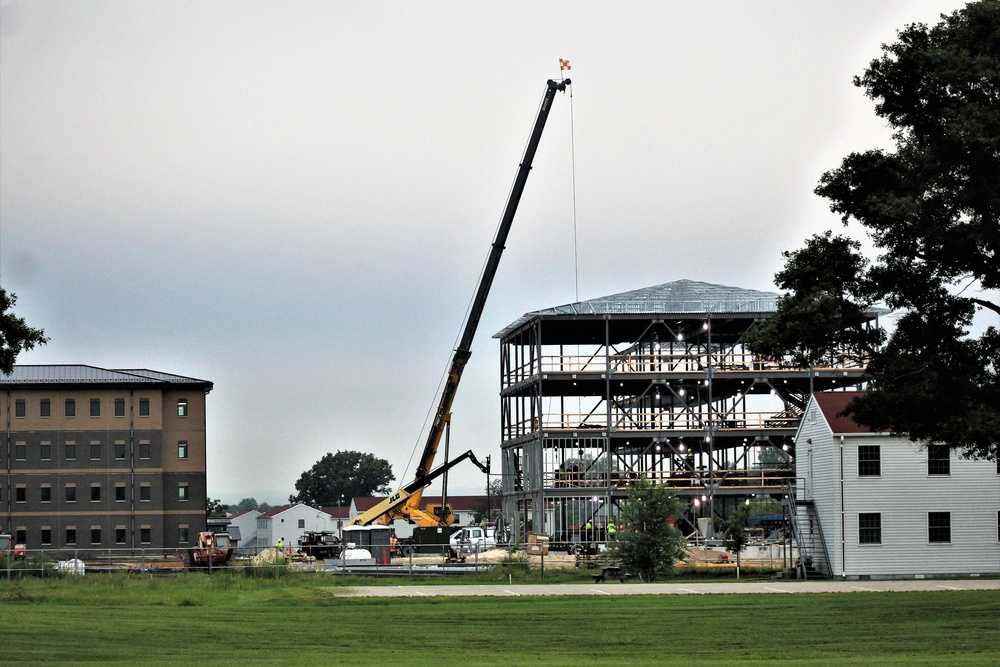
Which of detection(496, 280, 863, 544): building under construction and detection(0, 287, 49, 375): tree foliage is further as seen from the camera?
detection(496, 280, 863, 544): building under construction

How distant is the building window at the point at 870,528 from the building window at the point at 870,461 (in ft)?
4.87

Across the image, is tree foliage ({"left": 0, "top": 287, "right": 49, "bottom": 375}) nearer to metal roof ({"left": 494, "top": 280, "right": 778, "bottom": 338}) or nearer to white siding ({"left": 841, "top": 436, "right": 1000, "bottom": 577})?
white siding ({"left": 841, "top": 436, "right": 1000, "bottom": 577})

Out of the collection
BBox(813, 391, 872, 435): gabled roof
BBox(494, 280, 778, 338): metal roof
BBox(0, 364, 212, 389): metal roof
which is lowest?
BBox(813, 391, 872, 435): gabled roof

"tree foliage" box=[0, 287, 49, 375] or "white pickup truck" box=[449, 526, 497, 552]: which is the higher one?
"tree foliage" box=[0, 287, 49, 375]

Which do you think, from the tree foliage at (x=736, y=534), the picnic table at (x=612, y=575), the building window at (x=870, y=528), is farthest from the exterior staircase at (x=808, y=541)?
the picnic table at (x=612, y=575)

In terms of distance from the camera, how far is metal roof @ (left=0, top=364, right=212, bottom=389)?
97438mm

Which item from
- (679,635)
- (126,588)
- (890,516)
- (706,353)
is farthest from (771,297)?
(679,635)

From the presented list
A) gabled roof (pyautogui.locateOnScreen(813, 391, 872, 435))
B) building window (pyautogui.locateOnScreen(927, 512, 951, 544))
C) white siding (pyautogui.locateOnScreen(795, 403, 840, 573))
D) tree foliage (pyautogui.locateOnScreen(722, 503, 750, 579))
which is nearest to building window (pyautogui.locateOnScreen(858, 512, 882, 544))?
white siding (pyautogui.locateOnScreen(795, 403, 840, 573))

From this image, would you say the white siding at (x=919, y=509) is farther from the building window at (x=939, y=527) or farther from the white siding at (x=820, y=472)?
the white siding at (x=820, y=472)

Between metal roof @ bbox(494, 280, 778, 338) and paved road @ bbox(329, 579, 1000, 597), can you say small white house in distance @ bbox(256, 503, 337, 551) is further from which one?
paved road @ bbox(329, 579, 1000, 597)

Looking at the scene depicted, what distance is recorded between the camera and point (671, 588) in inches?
1689

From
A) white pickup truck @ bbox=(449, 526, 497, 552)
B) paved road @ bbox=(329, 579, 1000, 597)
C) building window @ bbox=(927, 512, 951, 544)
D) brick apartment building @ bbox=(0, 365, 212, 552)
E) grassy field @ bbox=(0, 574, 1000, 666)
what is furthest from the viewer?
brick apartment building @ bbox=(0, 365, 212, 552)

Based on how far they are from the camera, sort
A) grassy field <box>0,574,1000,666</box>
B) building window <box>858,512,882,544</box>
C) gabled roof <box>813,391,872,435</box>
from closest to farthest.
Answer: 1. grassy field <box>0,574,1000,666</box>
2. building window <box>858,512,882,544</box>
3. gabled roof <box>813,391,872,435</box>

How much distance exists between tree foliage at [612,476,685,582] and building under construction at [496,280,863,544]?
2182cm
